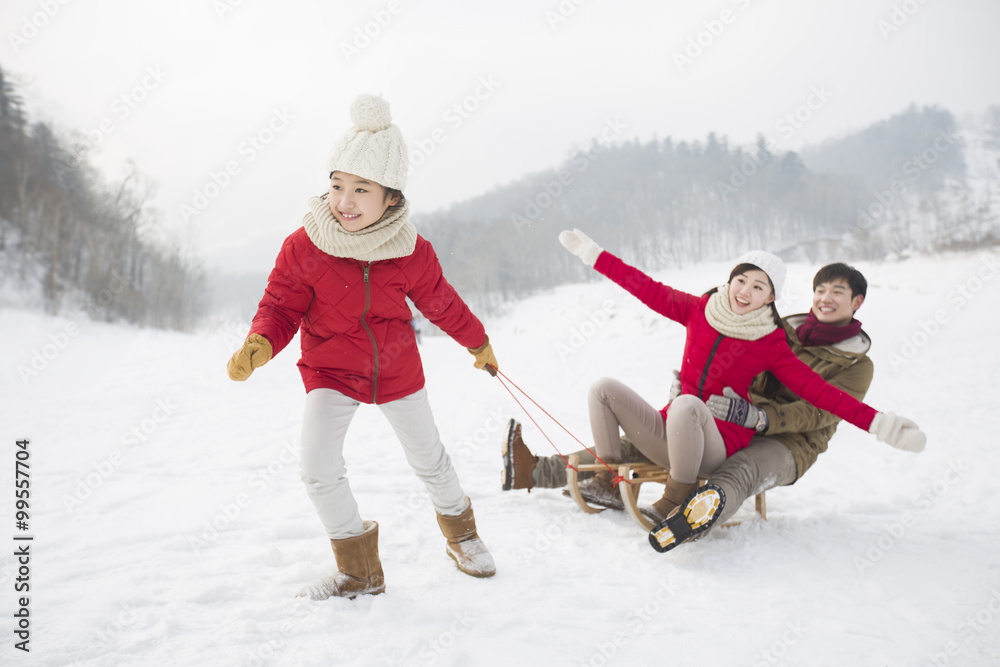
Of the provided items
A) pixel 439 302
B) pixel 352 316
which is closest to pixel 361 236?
pixel 352 316

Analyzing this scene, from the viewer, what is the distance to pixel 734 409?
8.18ft

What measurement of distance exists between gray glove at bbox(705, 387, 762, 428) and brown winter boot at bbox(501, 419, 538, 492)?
3.11 ft

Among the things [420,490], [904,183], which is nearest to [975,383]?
[420,490]

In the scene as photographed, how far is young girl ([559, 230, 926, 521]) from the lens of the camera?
7.81 ft

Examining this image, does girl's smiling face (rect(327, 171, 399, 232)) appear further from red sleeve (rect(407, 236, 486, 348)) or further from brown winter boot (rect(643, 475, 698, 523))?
brown winter boot (rect(643, 475, 698, 523))

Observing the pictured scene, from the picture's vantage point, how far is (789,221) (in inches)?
1806

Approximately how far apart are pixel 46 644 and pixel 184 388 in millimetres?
5269

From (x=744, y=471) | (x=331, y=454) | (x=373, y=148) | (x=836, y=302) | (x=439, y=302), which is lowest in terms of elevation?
(x=744, y=471)

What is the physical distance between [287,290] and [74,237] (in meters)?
24.0

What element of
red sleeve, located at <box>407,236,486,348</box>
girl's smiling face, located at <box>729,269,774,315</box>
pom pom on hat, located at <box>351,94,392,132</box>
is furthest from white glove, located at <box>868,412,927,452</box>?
pom pom on hat, located at <box>351,94,392,132</box>

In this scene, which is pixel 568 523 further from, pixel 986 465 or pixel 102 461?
pixel 986 465

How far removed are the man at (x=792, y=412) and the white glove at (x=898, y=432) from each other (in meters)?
0.45

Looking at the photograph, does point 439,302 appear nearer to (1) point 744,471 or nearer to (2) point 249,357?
(2) point 249,357

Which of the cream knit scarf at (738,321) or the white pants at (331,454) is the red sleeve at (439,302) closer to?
the white pants at (331,454)
